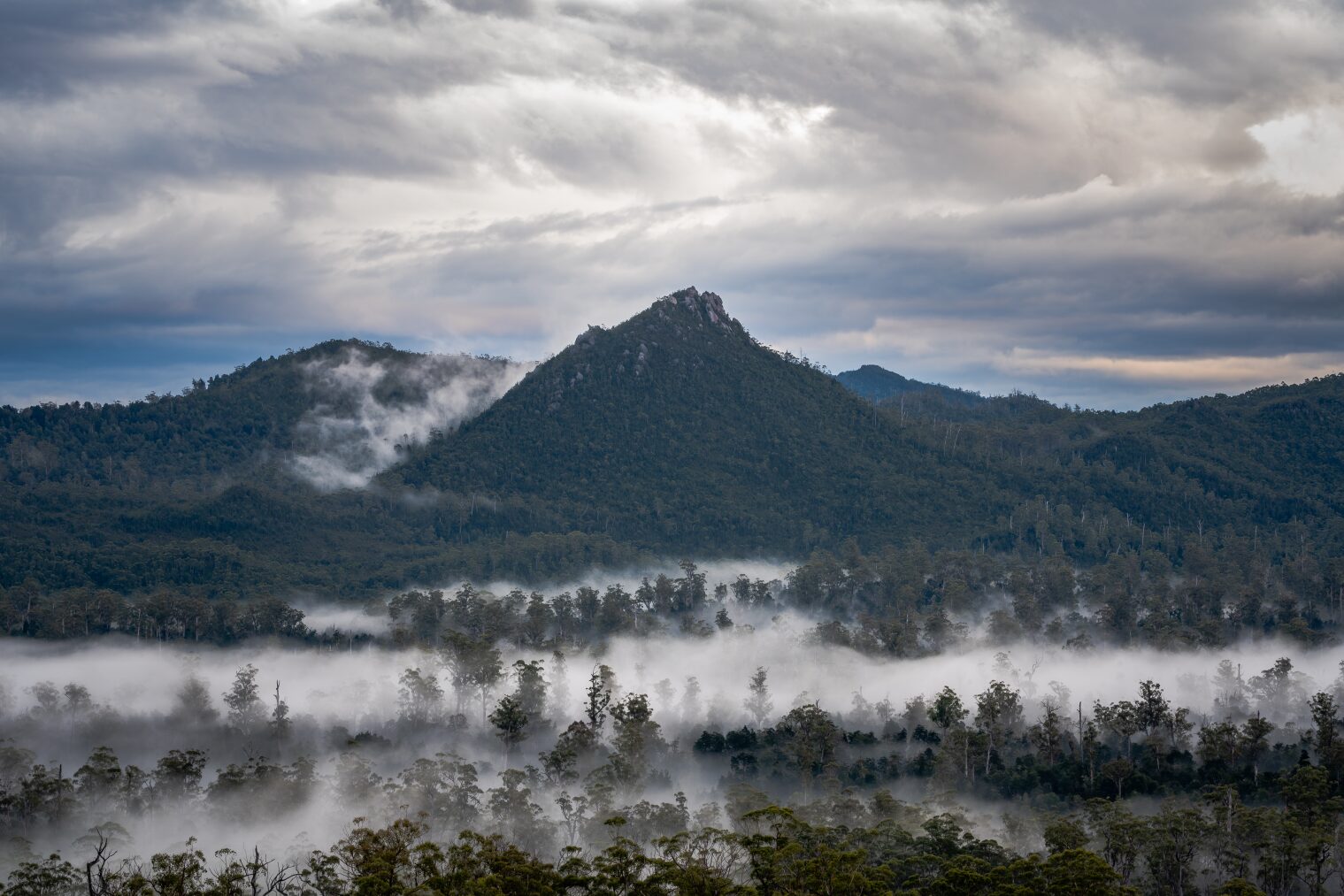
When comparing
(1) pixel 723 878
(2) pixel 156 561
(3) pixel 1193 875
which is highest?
(2) pixel 156 561

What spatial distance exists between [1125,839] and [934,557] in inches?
4650

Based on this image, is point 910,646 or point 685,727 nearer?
point 685,727

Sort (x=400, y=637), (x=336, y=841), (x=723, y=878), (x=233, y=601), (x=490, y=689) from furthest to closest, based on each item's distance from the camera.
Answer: (x=233, y=601) < (x=400, y=637) < (x=490, y=689) < (x=336, y=841) < (x=723, y=878)

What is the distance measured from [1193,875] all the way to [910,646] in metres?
68.4

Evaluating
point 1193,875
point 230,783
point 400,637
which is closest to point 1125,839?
point 1193,875

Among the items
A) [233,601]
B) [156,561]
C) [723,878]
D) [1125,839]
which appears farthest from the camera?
[156,561]

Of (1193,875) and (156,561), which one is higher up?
(156,561)

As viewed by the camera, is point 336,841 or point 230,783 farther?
point 230,783

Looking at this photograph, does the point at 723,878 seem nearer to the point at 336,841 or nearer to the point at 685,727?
the point at 336,841

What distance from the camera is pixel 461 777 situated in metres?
96.1

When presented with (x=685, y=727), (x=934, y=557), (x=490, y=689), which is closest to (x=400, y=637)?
(x=490, y=689)

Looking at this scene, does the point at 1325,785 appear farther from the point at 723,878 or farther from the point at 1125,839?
the point at 723,878

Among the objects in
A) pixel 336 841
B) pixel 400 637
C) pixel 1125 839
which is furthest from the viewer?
pixel 400 637

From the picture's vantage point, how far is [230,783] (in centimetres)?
9494
